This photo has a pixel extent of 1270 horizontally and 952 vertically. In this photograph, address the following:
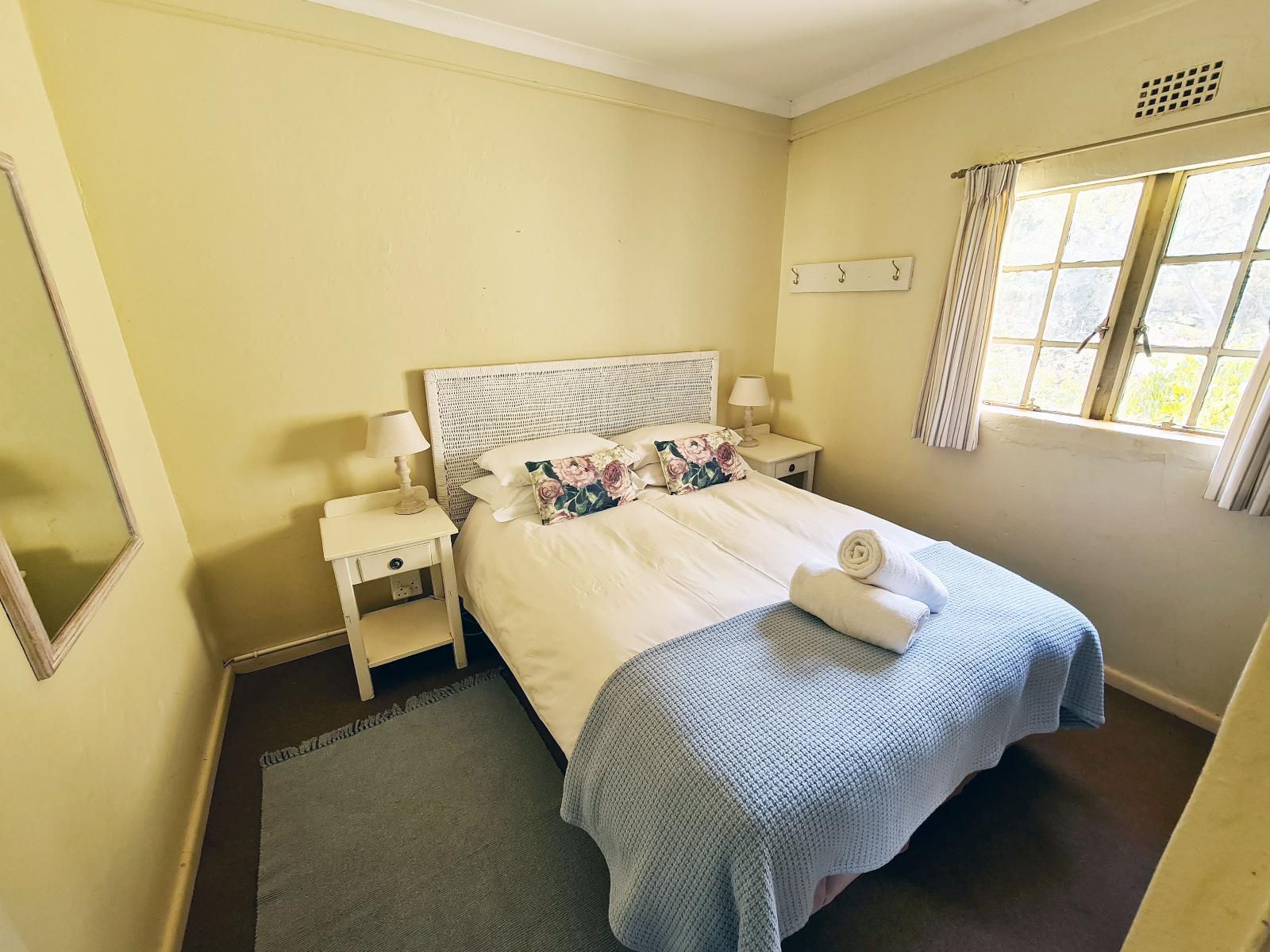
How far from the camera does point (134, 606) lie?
145 centimetres

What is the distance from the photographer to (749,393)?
2982 mm

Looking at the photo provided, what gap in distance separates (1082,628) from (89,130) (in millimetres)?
3368

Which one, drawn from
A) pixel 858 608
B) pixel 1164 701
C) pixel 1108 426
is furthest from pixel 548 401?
pixel 1164 701

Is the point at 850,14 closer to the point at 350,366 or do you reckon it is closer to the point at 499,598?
the point at 350,366

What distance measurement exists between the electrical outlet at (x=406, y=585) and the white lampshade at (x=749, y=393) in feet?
6.19

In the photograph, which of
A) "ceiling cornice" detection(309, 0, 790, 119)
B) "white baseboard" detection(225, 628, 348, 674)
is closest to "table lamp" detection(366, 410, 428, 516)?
"white baseboard" detection(225, 628, 348, 674)

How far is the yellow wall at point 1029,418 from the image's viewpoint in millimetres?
1774

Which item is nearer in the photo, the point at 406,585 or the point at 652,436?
the point at 406,585

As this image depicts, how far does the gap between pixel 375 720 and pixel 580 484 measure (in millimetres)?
1170

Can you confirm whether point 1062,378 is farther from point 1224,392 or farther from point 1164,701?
point 1164,701

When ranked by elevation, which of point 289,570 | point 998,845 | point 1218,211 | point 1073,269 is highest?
point 1218,211

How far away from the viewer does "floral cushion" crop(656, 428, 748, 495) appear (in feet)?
8.24

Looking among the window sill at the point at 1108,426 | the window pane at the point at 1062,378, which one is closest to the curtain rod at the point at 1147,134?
the window pane at the point at 1062,378

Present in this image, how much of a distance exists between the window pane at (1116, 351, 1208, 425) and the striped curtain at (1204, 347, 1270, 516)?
0.77 ft
